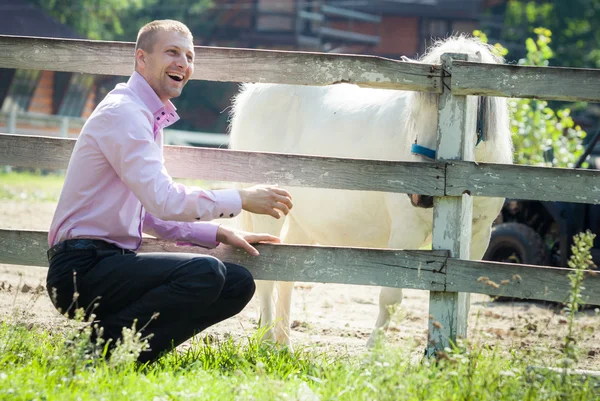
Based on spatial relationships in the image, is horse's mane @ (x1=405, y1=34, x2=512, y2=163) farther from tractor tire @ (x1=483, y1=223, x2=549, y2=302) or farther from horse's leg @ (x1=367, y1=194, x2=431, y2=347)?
tractor tire @ (x1=483, y1=223, x2=549, y2=302)

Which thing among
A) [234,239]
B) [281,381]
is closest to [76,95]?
[234,239]

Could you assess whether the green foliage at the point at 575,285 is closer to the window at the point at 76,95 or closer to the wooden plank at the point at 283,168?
the wooden plank at the point at 283,168

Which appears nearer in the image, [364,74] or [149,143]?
[149,143]

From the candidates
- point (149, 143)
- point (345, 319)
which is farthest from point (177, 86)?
point (345, 319)

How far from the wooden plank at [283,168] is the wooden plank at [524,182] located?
0.09 meters

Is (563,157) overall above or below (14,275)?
above

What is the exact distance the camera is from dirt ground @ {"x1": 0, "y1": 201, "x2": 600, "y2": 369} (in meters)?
5.34

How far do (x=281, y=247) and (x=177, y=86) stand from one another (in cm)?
87

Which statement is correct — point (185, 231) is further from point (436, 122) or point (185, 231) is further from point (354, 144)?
point (354, 144)

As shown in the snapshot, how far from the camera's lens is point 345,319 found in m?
6.63

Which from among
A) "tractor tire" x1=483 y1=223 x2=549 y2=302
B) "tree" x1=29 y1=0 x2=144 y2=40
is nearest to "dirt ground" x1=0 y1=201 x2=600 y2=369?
"tractor tire" x1=483 y1=223 x2=549 y2=302

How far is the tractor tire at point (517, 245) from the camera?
26.5ft

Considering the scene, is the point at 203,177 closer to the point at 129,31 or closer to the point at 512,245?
the point at 512,245

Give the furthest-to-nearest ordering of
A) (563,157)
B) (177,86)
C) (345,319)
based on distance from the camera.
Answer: (563,157) < (345,319) < (177,86)
